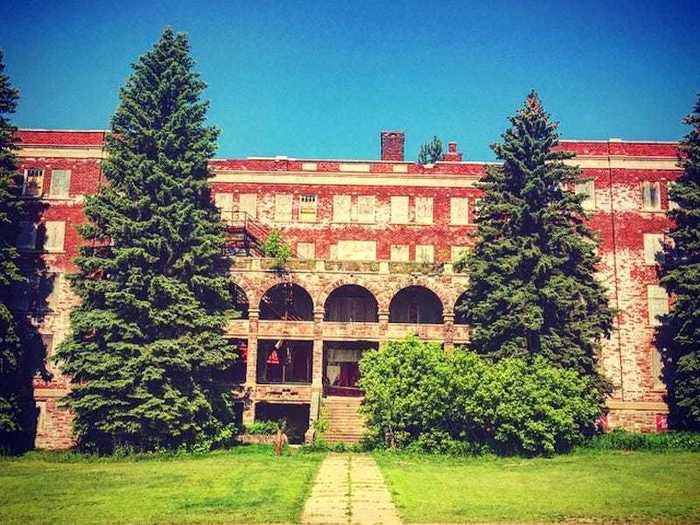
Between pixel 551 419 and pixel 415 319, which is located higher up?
pixel 415 319

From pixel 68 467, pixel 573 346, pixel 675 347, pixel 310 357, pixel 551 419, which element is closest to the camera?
pixel 68 467

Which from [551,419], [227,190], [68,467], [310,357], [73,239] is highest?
[227,190]

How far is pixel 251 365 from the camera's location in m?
33.8

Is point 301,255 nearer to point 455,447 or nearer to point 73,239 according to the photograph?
point 73,239

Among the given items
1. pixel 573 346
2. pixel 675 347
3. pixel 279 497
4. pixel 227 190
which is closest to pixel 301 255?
pixel 227 190

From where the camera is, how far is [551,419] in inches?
1000

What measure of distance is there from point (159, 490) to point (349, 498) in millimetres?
5495

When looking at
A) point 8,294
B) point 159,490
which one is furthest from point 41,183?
point 159,490

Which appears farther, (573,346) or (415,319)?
(415,319)

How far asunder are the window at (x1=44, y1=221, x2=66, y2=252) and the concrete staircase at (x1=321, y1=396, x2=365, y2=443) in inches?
709

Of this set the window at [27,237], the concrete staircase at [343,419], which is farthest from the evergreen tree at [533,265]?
the window at [27,237]

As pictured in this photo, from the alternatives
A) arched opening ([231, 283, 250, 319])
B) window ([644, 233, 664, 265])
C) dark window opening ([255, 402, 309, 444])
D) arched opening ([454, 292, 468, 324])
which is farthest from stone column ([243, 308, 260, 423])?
window ([644, 233, 664, 265])

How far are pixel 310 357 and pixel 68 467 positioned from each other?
56.3ft

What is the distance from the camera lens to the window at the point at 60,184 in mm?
37375
